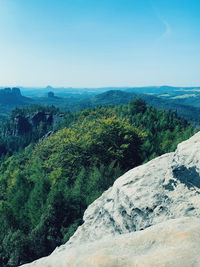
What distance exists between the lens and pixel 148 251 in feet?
19.5

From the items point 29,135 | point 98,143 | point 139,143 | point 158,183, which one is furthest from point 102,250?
point 29,135

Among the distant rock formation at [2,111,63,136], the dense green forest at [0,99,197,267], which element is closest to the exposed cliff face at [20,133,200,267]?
the dense green forest at [0,99,197,267]

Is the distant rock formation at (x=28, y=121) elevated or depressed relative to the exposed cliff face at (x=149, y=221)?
depressed

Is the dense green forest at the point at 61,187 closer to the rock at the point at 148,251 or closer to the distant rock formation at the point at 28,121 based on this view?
the rock at the point at 148,251

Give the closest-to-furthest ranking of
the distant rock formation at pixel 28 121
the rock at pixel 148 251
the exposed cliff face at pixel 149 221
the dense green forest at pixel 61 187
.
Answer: the rock at pixel 148 251
the exposed cliff face at pixel 149 221
the dense green forest at pixel 61 187
the distant rock formation at pixel 28 121

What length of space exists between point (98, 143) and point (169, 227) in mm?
34679

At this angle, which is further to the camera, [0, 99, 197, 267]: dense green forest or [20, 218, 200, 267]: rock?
[0, 99, 197, 267]: dense green forest

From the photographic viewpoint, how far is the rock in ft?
17.4

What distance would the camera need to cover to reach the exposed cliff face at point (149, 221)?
223 inches

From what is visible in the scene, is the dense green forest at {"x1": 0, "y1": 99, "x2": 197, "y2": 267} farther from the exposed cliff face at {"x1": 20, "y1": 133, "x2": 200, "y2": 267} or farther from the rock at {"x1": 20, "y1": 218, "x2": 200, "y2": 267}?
the rock at {"x1": 20, "y1": 218, "x2": 200, "y2": 267}

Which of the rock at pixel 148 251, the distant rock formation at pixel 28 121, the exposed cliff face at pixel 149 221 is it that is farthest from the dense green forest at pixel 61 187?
the distant rock formation at pixel 28 121

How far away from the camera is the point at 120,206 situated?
13352 mm

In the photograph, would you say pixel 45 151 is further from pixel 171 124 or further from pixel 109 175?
pixel 171 124

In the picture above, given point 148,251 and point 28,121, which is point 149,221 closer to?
point 148,251
